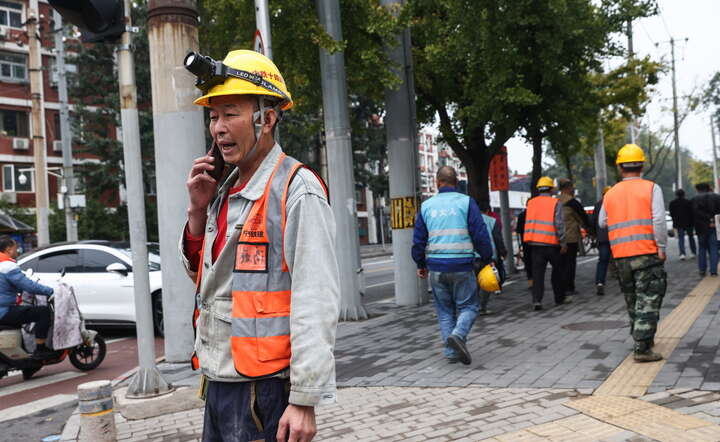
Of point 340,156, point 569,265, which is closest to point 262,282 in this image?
point 340,156

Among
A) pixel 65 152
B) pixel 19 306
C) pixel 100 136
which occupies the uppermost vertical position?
pixel 100 136

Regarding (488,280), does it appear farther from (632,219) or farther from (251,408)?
(251,408)

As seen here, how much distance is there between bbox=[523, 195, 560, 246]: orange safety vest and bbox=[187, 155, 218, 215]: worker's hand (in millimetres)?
8870

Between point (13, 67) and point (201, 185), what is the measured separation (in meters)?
39.9

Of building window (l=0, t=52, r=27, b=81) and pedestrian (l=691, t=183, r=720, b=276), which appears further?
building window (l=0, t=52, r=27, b=81)

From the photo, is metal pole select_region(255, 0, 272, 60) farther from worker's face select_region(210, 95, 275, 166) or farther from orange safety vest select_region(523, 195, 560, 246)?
orange safety vest select_region(523, 195, 560, 246)

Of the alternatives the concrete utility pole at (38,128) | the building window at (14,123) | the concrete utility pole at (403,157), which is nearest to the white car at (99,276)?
the concrete utility pole at (403,157)

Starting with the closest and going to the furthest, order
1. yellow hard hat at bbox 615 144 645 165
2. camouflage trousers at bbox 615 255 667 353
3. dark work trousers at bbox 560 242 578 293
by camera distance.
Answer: camouflage trousers at bbox 615 255 667 353 < yellow hard hat at bbox 615 144 645 165 < dark work trousers at bbox 560 242 578 293

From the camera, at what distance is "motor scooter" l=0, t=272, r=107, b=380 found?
322 inches

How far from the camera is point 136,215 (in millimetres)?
6395

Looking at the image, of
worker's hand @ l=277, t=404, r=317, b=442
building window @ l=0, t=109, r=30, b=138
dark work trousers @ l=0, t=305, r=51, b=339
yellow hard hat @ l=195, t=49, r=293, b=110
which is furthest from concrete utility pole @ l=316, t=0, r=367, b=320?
building window @ l=0, t=109, r=30, b=138

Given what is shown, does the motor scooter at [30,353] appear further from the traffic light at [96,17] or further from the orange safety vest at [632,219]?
the orange safety vest at [632,219]

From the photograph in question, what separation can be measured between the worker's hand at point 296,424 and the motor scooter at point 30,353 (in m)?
7.06

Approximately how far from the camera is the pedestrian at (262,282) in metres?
2.27
